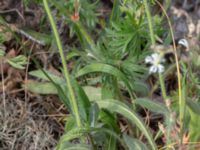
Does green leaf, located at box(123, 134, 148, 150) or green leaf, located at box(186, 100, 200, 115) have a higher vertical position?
green leaf, located at box(186, 100, 200, 115)

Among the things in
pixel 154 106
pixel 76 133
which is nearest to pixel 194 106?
pixel 154 106

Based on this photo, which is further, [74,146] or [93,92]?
[93,92]

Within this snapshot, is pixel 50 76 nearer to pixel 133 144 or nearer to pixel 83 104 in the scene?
pixel 83 104

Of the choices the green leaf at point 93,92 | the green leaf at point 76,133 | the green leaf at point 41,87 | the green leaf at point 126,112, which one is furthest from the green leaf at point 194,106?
the green leaf at point 41,87

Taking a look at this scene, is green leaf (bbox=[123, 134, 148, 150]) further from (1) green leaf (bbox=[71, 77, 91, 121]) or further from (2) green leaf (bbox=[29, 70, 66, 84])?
(2) green leaf (bbox=[29, 70, 66, 84])

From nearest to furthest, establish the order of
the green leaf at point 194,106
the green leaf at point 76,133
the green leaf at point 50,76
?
1. the green leaf at point 76,133
2. the green leaf at point 194,106
3. the green leaf at point 50,76

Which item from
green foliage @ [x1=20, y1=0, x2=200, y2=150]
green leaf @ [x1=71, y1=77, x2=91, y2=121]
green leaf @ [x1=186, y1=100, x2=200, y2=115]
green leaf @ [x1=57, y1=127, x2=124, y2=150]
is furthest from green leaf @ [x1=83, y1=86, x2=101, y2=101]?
green leaf @ [x1=186, y1=100, x2=200, y2=115]

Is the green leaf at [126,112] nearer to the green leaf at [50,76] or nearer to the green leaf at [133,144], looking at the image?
the green leaf at [133,144]

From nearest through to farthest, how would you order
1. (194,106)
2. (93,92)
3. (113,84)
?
1. (194,106)
2. (113,84)
3. (93,92)

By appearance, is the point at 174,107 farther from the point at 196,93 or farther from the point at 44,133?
the point at 44,133
